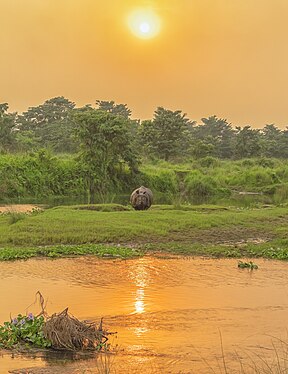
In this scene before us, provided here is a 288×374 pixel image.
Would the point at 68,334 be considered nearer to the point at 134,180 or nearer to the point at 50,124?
the point at 134,180

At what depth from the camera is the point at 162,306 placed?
1045cm

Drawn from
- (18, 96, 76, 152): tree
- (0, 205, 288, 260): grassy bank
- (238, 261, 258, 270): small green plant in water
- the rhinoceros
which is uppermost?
(18, 96, 76, 152): tree

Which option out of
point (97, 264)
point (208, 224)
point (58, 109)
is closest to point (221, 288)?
point (97, 264)

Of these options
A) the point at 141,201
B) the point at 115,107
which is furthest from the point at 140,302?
the point at 115,107

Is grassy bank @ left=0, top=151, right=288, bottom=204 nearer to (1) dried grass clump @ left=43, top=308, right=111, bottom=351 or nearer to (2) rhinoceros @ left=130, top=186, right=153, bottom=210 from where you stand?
(2) rhinoceros @ left=130, top=186, right=153, bottom=210

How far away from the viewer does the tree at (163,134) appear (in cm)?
5766

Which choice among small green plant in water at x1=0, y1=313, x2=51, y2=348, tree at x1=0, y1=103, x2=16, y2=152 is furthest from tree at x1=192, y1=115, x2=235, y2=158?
small green plant in water at x1=0, y1=313, x2=51, y2=348

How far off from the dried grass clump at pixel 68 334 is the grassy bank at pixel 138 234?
6.61 meters

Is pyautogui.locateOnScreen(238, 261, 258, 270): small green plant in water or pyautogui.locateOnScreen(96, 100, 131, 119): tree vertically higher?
pyautogui.locateOnScreen(96, 100, 131, 119): tree

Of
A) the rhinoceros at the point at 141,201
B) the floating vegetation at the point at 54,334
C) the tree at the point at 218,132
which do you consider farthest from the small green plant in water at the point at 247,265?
the tree at the point at 218,132

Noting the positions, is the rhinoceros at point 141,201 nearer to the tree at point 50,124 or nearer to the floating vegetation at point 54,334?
the floating vegetation at point 54,334

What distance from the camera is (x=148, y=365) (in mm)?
7516

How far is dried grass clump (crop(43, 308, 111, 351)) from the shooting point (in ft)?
25.9

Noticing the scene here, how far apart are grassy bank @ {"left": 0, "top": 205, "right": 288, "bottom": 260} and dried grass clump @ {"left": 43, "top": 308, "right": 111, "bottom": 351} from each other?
260 inches
